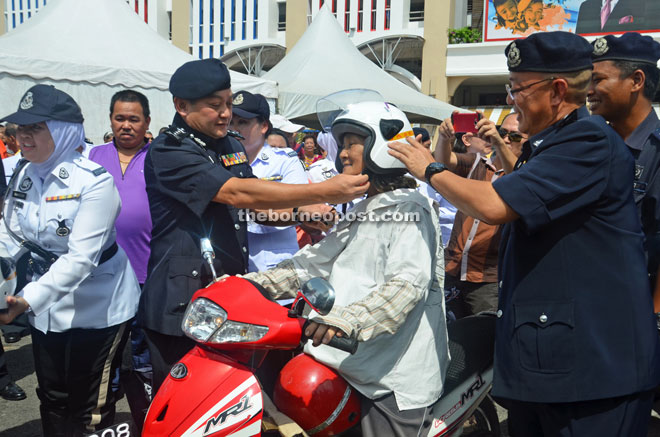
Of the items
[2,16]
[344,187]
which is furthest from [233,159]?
[2,16]

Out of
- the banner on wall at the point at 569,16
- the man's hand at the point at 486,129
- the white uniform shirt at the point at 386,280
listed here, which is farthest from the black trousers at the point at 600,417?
the banner on wall at the point at 569,16

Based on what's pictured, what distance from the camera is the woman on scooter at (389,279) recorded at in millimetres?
2123

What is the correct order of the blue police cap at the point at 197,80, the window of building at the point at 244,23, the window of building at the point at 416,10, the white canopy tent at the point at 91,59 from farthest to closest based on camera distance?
the window of building at the point at 244,23
the window of building at the point at 416,10
the white canopy tent at the point at 91,59
the blue police cap at the point at 197,80

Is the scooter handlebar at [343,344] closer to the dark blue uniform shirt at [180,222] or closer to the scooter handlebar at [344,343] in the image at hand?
the scooter handlebar at [344,343]

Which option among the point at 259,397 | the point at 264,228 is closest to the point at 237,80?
the point at 264,228

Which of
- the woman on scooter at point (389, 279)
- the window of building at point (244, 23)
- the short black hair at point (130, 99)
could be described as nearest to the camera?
the woman on scooter at point (389, 279)

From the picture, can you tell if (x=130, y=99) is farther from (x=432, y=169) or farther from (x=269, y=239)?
(x=432, y=169)

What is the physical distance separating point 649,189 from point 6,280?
2809 mm

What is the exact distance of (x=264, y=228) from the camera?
356cm

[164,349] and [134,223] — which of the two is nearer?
[164,349]

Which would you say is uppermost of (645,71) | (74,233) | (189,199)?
(645,71)

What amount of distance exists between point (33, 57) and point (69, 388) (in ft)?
20.6

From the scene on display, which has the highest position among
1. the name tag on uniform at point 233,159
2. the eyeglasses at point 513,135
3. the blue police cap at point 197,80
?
the blue police cap at point 197,80

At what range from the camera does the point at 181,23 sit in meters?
30.5
